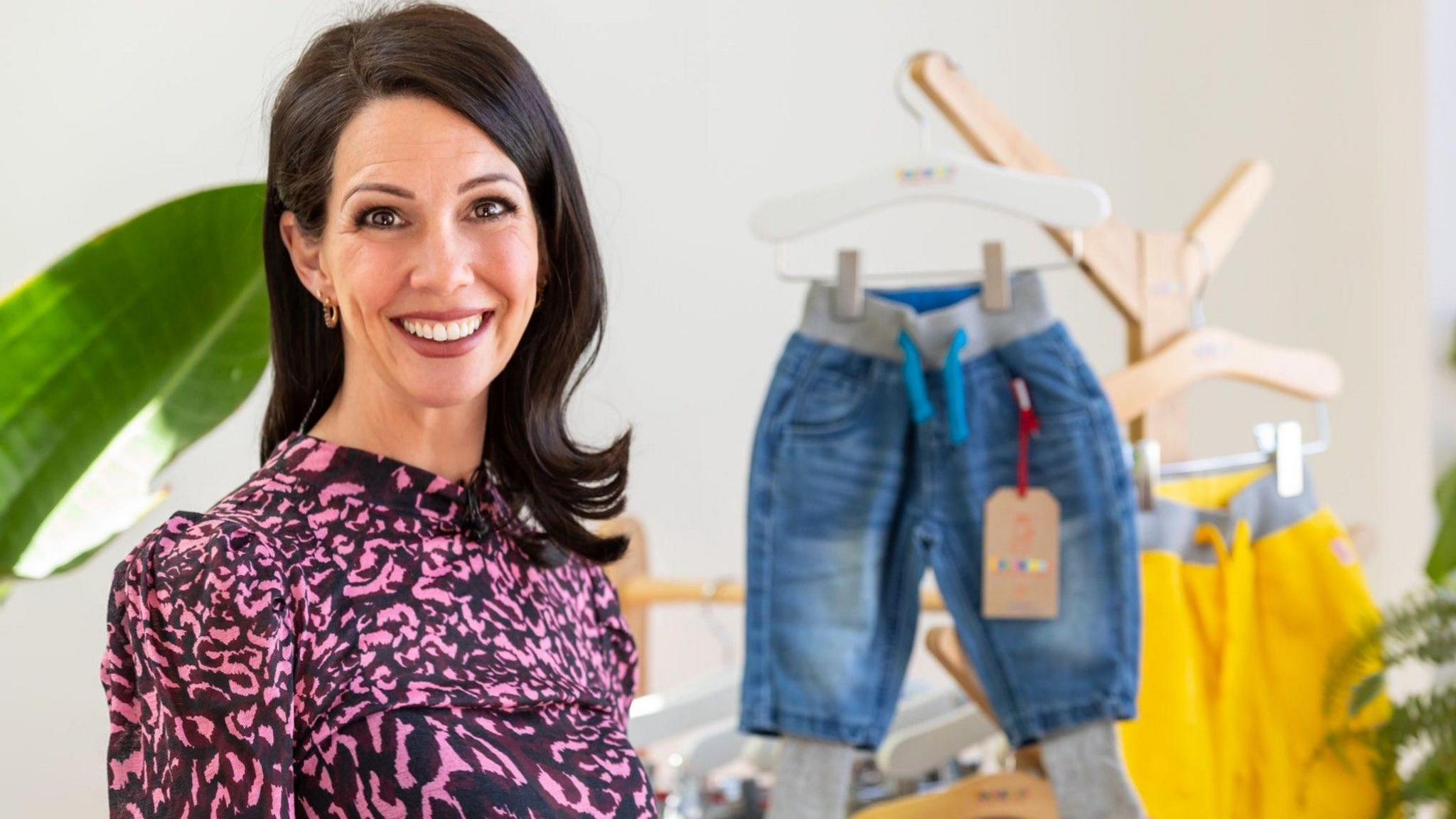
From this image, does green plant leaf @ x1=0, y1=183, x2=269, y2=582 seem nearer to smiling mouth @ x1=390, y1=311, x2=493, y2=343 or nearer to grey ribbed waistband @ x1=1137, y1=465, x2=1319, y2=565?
smiling mouth @ x1=390, y1=311, x2=493, y2=343

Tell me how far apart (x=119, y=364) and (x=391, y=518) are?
1.46ft

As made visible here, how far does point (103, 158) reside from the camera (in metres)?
2.39

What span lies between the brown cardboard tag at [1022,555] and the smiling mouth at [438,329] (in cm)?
104

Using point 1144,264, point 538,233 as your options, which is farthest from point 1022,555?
point 538,233

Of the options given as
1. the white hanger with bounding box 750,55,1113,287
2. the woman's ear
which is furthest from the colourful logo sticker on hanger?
the woman's ear

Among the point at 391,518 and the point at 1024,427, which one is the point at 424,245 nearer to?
the point at 391,518

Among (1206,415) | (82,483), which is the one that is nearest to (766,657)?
(82,483)

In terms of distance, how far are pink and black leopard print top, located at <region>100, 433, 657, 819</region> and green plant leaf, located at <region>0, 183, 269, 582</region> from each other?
36 centimetres

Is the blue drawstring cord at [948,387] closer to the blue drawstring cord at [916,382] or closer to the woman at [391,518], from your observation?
the blue drawstring cord at [916,382]

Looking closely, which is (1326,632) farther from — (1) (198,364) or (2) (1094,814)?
(1) (198,364)

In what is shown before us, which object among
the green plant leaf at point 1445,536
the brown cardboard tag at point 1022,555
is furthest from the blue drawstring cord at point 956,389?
the green plant leaf at point 1445,536

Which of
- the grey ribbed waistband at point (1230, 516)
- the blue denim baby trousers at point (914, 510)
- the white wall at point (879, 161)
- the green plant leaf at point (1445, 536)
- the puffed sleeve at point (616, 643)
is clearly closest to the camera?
the puffed sleeve at point (616, 643)

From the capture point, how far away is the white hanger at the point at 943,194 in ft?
6.23

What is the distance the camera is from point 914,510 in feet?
6.49
